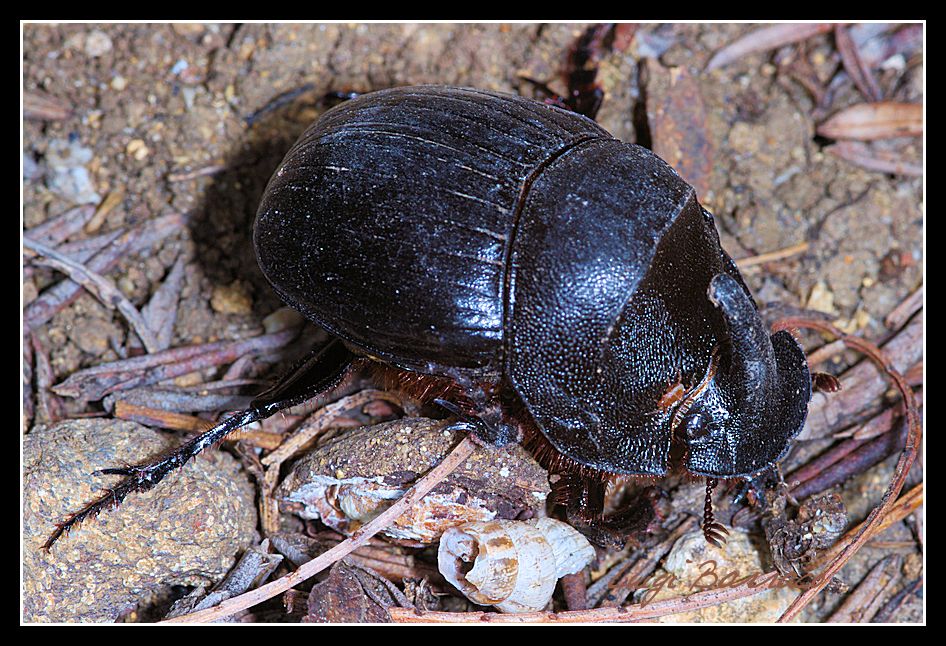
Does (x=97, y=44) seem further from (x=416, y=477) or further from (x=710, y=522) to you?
(x=710, y=522)

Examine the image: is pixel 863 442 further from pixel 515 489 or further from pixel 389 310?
pixel 389 310

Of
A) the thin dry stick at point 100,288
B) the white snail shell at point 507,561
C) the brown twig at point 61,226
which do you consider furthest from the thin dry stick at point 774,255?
the brown twig at point 61,226

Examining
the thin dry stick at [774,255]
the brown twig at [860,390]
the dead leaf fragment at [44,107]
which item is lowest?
the brown twig at [860,390]

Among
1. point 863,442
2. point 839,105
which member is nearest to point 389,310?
point 863,442

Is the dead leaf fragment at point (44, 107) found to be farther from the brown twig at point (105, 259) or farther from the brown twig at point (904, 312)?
the brown twig at point (904, 312)

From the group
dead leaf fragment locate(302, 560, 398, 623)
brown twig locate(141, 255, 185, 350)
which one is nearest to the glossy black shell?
dead leaf fragment locate(302, 560, 398, 623)

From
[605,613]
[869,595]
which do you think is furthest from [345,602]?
[869,595]
